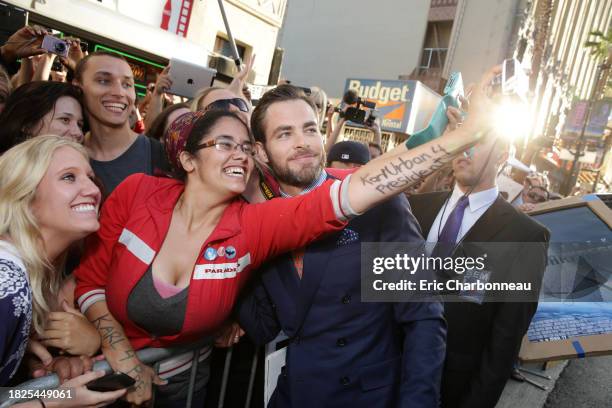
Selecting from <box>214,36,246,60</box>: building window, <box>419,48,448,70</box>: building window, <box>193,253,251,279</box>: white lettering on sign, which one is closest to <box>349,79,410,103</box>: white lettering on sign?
<box>419,48,448,70</box>: building window

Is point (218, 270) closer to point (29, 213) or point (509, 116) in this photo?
point (29, 213)

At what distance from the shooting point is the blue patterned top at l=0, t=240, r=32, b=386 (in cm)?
138

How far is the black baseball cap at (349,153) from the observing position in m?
4.42

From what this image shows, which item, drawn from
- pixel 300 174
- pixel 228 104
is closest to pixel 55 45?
pixel 228 104

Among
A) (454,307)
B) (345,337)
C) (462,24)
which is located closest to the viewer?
(345,337)

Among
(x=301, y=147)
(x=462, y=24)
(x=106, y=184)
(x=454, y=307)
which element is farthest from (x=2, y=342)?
(x=462, y=24)

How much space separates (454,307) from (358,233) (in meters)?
0.98

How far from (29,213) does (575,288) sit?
355 cm

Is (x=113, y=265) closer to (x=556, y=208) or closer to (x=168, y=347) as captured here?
(x=168, y=347)

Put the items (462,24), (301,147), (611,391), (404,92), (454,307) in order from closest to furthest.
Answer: (301,147), (454,307), (611,391), (404,92), (462,24)

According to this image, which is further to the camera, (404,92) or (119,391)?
(404,92)

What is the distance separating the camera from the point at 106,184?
2.90 m

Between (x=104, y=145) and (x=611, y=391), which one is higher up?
(x=104, y=145)

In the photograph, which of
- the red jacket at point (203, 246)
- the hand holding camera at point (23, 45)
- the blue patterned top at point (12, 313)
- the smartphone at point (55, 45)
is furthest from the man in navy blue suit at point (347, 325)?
the hand holding camera at point (23, 45)
